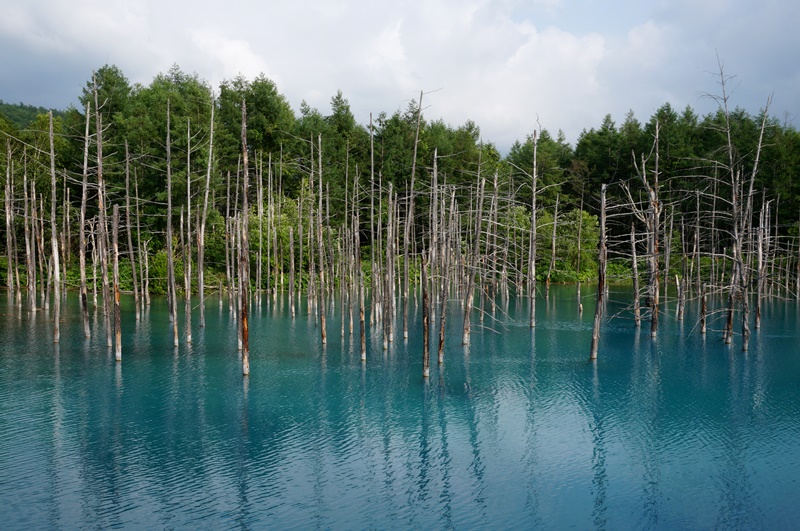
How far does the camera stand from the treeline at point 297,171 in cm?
4638

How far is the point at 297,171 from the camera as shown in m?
53.3

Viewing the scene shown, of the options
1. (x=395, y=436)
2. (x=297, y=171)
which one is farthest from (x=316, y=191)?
(x=395, y=436)

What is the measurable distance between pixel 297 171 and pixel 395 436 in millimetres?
39471

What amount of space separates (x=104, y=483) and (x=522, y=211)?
4703 cm

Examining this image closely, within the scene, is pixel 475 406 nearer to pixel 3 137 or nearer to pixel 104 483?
pixel 104 483

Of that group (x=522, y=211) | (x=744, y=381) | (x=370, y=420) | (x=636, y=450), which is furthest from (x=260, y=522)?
(x=522, y=211)

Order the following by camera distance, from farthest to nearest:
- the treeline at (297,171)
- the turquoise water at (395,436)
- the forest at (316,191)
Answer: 1. the treeline at (297,171)
2. the forest at (316,191)
3. the turquoise water at (395,436)

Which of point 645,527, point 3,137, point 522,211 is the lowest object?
point 645,527

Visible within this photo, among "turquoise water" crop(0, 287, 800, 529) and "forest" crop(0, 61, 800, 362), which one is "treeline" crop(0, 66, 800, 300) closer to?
"forest" crop(0, 61, 800, 362)

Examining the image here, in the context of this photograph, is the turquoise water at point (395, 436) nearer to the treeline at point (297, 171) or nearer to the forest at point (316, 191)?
the forest at point (316, 191)

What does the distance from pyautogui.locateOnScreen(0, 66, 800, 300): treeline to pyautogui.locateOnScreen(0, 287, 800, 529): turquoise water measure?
16255 millimetres

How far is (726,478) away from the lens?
13.8 metres

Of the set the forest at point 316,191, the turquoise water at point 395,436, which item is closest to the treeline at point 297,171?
the forest at point 316,191

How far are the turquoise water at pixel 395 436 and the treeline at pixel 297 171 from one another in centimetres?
1625
